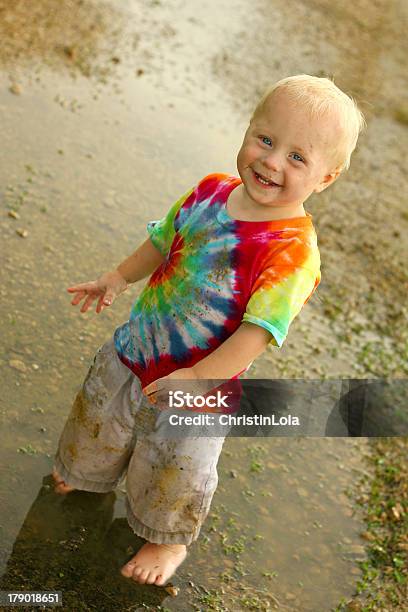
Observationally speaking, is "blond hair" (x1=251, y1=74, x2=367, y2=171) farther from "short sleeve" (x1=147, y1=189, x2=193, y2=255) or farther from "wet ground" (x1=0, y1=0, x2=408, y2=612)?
"wet ground" (x1=0, y1=0, x2=408, y2=612)

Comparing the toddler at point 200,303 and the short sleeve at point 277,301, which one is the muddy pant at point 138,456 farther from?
the short sleeve at point 277,301

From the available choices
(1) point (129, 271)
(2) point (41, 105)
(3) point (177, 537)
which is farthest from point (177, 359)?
(2) point (41, 105)

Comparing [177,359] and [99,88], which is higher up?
[177,359]

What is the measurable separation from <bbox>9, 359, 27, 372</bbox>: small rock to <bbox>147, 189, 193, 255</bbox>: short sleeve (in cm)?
77

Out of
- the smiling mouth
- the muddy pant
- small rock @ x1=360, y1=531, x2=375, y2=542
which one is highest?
the smiling mouth

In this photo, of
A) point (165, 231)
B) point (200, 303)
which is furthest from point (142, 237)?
point (200, 303)

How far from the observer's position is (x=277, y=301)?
81.1 inches

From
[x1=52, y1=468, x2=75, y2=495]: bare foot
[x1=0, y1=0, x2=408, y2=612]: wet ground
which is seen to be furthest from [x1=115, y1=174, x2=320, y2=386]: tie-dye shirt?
[x1=0, y1=0, x2=408, y2=612]: wet ground

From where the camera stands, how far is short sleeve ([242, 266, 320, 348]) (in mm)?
2057

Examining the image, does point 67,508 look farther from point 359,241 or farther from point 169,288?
point 359,241

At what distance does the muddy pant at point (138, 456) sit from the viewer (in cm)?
238

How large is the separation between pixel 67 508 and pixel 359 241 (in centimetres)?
263

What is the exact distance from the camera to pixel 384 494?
3.14m

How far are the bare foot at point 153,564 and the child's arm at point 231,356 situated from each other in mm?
600
